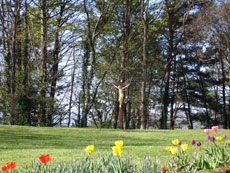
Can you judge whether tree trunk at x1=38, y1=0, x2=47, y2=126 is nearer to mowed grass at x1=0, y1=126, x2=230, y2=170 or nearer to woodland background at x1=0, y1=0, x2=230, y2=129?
woodland background at x1=0, y1=0, x2=230, y2=129

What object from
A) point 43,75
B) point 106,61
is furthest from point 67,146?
point 106,61

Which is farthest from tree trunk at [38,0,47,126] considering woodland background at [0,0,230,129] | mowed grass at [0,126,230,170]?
mowed grass at [0,126,230,170]

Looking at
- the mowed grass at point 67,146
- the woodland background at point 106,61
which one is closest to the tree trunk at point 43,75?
the woodland background at point 106,61

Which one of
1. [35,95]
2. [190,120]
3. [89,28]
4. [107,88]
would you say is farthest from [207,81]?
[35,95]

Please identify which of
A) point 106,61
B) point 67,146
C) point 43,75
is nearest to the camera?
point 67,146

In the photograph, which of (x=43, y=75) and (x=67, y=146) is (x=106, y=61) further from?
(x=67, y=146)

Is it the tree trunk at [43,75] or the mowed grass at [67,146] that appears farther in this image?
the tree trunk at [43,75]

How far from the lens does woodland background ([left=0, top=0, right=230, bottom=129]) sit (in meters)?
19.7

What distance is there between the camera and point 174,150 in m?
2.88

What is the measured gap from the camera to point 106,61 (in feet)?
92.9

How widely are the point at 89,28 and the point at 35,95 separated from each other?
8202 mm

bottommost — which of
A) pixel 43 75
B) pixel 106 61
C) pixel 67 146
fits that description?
pixel 67 146

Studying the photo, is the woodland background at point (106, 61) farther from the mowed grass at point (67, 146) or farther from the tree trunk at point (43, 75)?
the mowed grass at point (67, 146)

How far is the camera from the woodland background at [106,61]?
19.7 meters
